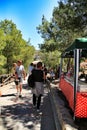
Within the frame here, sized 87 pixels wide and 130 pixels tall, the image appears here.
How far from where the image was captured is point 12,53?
1779 inches

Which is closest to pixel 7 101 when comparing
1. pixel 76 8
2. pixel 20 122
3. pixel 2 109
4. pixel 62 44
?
pixel 2 109

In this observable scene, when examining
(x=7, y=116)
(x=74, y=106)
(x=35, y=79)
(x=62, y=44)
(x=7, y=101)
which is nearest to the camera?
(x=74, y=106)

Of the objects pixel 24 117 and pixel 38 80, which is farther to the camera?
pixel 38 80

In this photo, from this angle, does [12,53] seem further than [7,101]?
Yes

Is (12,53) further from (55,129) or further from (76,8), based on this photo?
(55,129)

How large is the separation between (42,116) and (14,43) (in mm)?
34962

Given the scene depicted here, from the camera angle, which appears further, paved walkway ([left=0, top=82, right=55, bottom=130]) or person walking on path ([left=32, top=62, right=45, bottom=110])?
person walking on path ([left=32, top=62, right=45, bottom=110])

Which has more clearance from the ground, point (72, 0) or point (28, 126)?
point (72, 0)

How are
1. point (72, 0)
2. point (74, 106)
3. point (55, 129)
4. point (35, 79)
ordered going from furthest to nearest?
point (72, 0), point (35, 79), point (74, 106), point (55, 129)

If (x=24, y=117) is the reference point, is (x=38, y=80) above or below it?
above

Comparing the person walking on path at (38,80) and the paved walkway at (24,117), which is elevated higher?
the person walking on path at (38,80)

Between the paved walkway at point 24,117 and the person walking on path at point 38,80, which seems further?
the person walking on path at point 38,80

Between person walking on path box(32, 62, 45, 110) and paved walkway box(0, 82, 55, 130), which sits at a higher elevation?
person walking on path box(32, 62, 45, 110)

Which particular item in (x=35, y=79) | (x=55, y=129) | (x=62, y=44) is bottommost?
(x=55, y=129)
